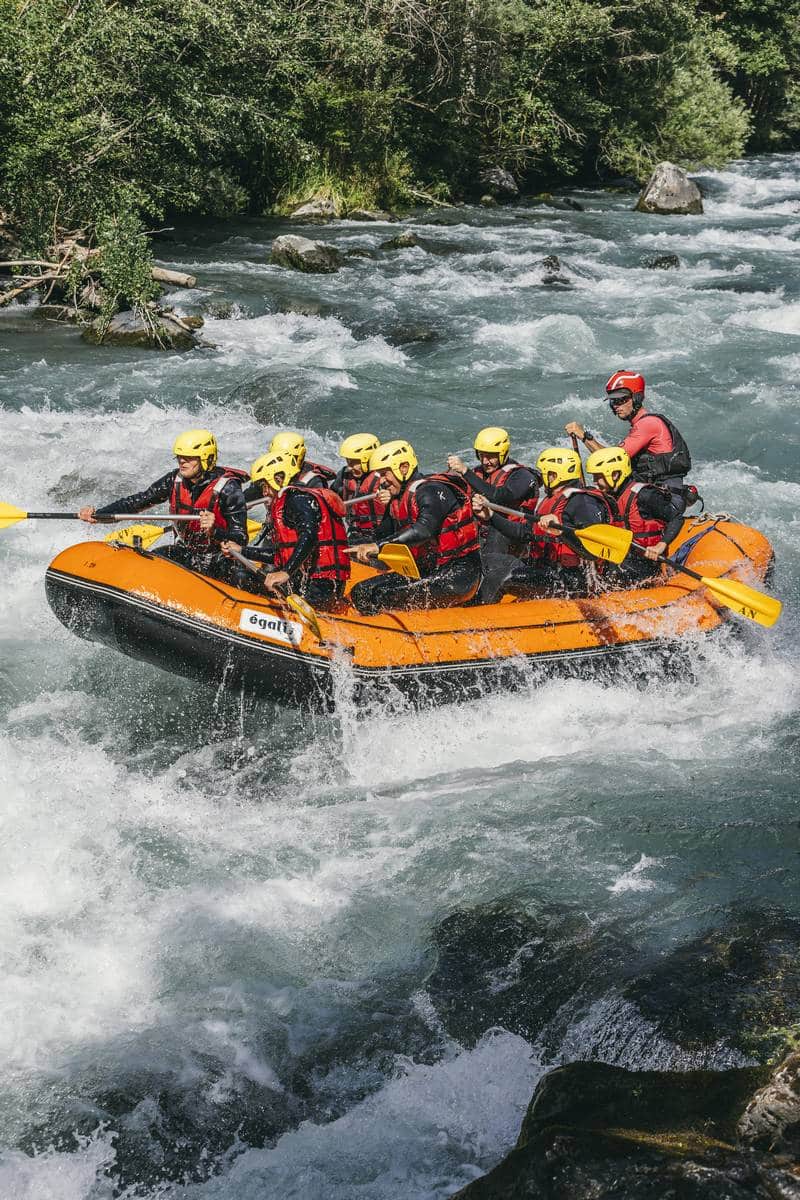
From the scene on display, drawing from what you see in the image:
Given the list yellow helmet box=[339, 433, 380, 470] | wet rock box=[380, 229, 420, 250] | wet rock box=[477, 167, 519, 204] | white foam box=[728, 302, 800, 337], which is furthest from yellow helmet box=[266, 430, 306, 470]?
wet rock box=[477, 167, 519, 204]

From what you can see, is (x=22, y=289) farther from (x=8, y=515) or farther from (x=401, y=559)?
(x=401, y=559)

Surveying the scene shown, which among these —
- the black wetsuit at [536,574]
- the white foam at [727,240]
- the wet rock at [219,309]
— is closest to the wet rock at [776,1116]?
the black wetsuit at [536,574]

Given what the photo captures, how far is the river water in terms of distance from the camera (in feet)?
12.8

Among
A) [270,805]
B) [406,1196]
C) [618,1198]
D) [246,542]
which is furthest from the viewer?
[246,542]

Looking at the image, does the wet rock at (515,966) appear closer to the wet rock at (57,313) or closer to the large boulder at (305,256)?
the wet rock at (57,313)

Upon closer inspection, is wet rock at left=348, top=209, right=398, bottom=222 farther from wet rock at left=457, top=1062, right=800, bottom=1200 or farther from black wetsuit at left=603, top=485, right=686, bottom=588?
wet rock at left=457, top=1062, right=800, bottom=1200

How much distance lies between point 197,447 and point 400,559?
1.43 meters

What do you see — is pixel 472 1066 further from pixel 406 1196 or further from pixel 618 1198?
pixel 618 1198

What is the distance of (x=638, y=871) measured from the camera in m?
5.18

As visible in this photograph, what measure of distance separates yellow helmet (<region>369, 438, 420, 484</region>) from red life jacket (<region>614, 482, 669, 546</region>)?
1.38 meters

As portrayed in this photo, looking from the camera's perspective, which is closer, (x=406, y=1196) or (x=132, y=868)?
(x=406, y=1196)

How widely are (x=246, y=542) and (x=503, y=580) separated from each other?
165 centimetres

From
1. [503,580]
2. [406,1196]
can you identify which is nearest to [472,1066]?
[406,1196]

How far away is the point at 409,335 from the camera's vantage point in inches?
551
